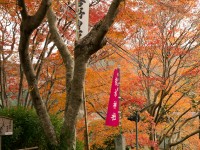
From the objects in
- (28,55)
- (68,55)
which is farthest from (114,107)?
(28,55)

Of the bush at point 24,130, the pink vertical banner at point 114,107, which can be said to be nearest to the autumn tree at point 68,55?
the pink vertical banner at point 114,107

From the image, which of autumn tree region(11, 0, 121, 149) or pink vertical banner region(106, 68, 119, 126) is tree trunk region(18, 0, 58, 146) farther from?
pink vertical banner region(106, 68, 119, 126)

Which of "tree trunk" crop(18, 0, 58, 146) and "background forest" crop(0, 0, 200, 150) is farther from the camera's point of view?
"background forest" crop(0, 0, 200, 150)

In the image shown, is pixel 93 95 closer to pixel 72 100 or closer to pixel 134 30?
pixel 134 30

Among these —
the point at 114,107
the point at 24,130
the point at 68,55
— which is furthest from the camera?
the point at 24,130

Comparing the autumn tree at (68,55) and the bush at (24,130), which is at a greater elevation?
the autumn tree at (68,55)

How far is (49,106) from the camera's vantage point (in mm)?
16297

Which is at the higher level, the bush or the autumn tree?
the autumn tree

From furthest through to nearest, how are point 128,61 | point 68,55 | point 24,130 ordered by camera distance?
point 128,61 < point 24,130 < point 68,55

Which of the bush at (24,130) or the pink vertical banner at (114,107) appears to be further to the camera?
the bush at (24,130)

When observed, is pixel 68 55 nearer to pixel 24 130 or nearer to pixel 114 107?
pixel 114 107

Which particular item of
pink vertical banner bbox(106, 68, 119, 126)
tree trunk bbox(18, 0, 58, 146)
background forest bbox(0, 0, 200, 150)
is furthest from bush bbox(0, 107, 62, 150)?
background forest bbox(0, 0, 200, 150)

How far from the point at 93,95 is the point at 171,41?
15.6ft

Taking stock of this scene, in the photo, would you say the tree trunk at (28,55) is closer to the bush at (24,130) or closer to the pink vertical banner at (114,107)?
the bush at (24,130)
